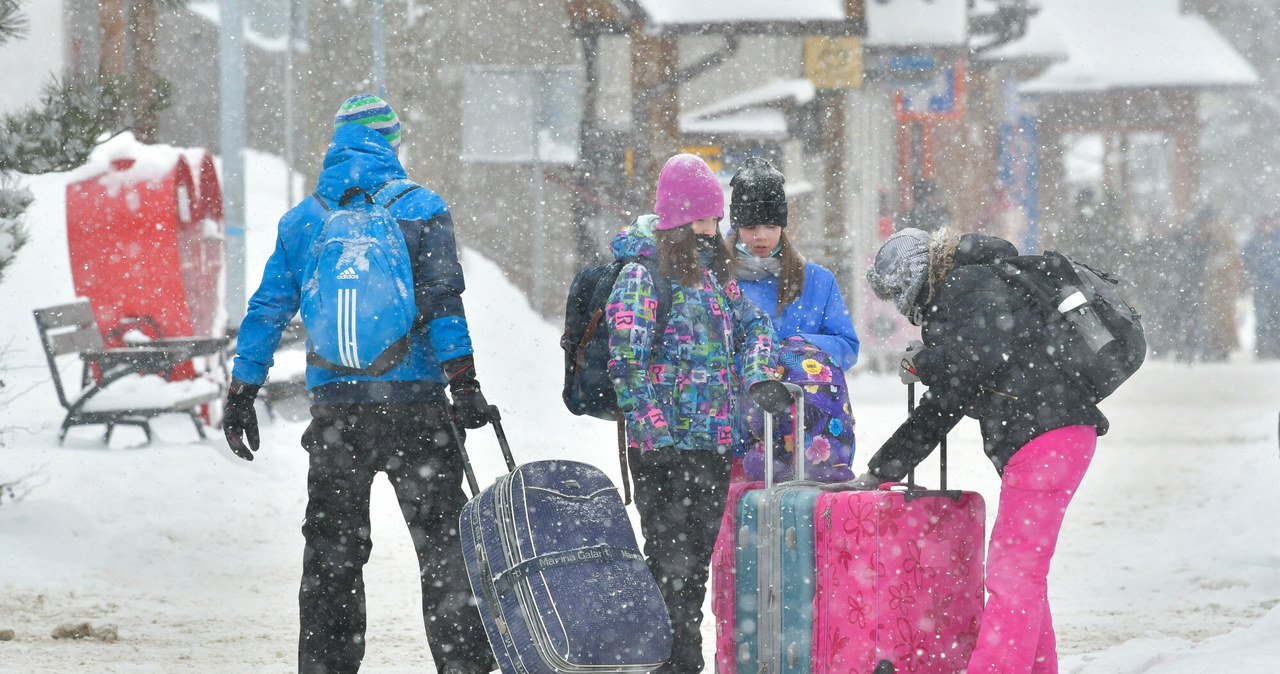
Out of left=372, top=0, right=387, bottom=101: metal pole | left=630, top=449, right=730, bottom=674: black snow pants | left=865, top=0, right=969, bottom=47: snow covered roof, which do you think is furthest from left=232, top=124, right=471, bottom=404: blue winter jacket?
left=865, top=0, right=969, bottom=47: snow covered roof

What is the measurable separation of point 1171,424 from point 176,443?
8920 mm

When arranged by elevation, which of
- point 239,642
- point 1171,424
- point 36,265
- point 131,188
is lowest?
point 1171,424

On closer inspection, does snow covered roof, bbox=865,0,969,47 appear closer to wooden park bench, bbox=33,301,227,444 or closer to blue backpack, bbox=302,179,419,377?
wooden park bench, bbox=33,301,227,444

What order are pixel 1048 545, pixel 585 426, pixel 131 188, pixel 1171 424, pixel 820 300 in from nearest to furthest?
pixel 1048 545
pixel 820 300
pixel 131 188
pixel 585 426
pixel 1171 424

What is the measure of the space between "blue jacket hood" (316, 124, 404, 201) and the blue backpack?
0.32ft

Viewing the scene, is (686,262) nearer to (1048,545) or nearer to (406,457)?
(406,457)

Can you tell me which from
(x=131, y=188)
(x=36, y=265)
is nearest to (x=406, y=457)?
(x=131, y=188)

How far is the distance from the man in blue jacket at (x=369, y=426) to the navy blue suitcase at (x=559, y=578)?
0.17m

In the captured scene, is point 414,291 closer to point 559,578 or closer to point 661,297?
point 661,297

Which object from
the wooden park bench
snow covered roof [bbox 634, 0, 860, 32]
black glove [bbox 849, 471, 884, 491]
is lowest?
the wooden park bench

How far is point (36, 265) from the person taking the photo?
446 inches

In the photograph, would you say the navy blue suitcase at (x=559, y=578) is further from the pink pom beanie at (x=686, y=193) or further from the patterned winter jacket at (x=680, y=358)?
the pink pom beanie at (x=686, y=193)

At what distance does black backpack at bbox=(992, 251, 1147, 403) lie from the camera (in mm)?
3258

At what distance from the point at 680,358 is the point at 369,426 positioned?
855 mm
